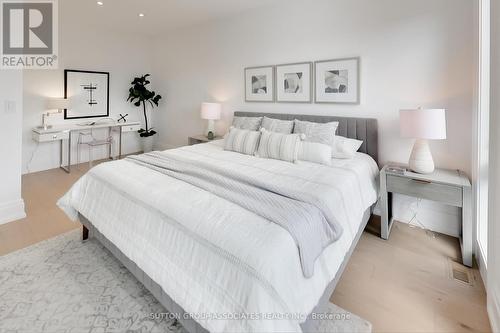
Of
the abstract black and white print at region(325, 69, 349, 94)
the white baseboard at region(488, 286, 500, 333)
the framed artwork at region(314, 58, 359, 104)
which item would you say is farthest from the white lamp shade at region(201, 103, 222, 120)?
the white baseboard at region(488, 286, 500, 333)

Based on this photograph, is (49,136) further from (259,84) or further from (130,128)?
(259,84)

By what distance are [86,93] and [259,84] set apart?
3.45m

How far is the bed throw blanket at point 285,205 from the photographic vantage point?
1335 millimetres

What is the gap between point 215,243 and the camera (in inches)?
49.8

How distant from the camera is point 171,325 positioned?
158 centimetres

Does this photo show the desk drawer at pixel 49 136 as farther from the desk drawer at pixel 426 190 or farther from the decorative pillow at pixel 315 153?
the desk drawer at pixel 426 190

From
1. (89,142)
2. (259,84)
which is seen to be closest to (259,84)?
(259,84)

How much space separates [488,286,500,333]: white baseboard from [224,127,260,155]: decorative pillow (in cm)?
221

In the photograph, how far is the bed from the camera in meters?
1.13

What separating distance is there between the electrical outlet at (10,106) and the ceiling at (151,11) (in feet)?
6.03

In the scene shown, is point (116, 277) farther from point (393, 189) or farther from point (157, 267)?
point (393, 189)

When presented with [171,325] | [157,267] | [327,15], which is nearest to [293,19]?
[327,15]

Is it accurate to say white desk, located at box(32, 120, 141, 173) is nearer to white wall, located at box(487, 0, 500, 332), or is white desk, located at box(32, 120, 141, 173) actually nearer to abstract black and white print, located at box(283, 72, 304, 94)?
abstract black and white print, located at box(283, 72, 304, 94)

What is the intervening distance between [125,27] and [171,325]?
5.18m
